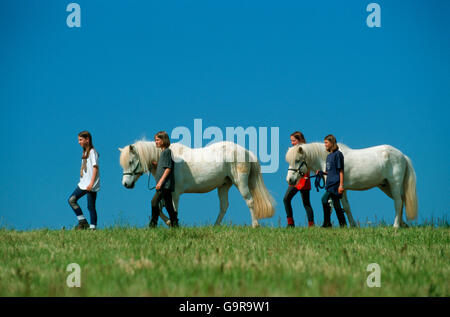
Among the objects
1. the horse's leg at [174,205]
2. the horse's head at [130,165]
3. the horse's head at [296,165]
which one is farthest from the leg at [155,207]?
the horse's head at [296,165]

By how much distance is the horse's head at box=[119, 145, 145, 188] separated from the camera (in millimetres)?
10977

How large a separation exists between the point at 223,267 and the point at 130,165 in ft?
23.0

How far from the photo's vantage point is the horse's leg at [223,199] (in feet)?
40.2

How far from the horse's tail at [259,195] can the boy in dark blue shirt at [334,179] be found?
190cm

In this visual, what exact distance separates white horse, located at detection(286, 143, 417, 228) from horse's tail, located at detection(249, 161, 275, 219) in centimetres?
127

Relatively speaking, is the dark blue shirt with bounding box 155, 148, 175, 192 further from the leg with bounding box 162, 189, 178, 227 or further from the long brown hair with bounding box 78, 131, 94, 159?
the long brown hair with bounding box 78, 131, 94, 159

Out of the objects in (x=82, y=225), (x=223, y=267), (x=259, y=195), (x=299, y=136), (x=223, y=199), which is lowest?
(x=82, y=225)

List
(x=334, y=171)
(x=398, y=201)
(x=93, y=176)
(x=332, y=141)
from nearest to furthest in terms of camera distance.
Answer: (x=93, y=176) < (x=334, y=171) < (x=332, y=141) < (x=398, y=201)

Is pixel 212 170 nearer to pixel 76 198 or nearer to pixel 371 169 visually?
pixel 76 198

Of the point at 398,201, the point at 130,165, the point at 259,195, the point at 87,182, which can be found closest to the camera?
the point at 87,182

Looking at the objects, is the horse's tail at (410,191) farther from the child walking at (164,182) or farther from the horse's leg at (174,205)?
the child walking at (164,182)

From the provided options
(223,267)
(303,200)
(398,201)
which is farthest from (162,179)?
(398,201)

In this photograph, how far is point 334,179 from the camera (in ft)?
34.0
